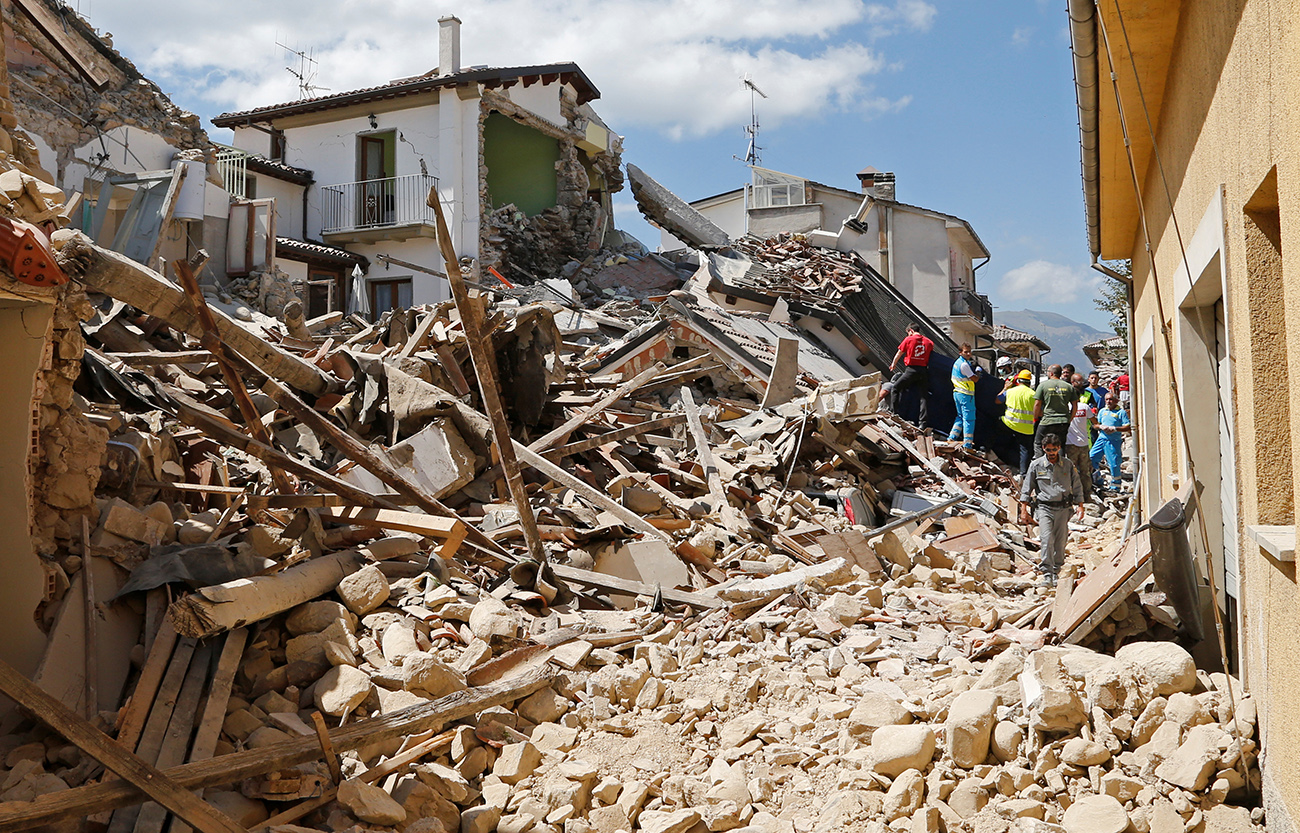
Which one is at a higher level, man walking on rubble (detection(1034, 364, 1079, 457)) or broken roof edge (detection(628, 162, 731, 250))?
broken roof edge (detection(628, 162, 731, 250))

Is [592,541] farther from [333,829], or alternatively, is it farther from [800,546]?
[333,829]

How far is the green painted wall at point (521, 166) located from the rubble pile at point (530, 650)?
1600 centimetres

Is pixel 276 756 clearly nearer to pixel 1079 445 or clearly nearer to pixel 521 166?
pixel 1079 445

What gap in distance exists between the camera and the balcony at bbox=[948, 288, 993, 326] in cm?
3186

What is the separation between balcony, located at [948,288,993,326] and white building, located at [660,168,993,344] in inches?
1.7

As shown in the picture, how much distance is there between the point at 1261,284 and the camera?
11.3 ft

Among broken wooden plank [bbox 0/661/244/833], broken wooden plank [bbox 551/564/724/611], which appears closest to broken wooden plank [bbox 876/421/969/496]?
broken wooden plank [bbox 551/564/724/611]

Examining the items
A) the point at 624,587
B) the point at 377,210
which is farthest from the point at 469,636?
the point at 377,210

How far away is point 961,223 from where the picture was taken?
3088 cm

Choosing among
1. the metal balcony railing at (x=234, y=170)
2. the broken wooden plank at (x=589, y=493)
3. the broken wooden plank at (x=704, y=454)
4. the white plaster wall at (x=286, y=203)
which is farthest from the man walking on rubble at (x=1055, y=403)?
the white plaster wall at (x=286, y=203)

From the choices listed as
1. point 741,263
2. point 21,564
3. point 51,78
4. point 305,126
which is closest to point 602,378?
point 21,564

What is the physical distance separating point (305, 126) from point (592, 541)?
20369mm

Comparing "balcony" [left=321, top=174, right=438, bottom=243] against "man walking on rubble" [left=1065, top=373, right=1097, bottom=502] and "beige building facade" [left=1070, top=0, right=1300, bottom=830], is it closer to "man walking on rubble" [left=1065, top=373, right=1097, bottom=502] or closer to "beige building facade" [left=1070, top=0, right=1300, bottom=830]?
"man walking on rubble" [left=1065, top=373, right=1097, bottom=502]

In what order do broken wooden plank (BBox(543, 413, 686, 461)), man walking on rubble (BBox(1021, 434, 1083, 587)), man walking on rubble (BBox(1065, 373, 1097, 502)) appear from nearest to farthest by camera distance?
man walking on rubble (BBox(1021, 434, 1083, 587))
broken wooden plank (BBox(543, 413, 686, 461))
man walking on rubble (BBox(1065, 373, 1097, 502))
